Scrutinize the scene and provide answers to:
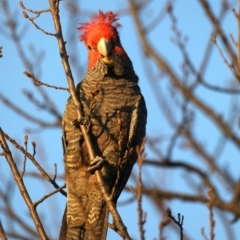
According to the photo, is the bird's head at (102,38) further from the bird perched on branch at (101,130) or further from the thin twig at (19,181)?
the thin twig at (19,181)

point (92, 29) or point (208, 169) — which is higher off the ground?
point (208, 169)

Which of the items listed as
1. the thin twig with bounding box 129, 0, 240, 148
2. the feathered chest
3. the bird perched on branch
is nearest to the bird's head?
the bird perched on branch

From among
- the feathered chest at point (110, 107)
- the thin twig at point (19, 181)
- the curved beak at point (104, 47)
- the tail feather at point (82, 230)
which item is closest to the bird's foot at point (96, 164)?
the feathered chest at point (110, 107)

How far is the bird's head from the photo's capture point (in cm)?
677

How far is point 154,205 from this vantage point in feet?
26.9

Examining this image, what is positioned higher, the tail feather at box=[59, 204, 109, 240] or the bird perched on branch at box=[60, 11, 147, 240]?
the bird perched on branch at box=[60, 11, 147, 240]

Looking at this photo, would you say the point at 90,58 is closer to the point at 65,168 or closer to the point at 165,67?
the point at 65,168

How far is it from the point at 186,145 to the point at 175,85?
127 cm

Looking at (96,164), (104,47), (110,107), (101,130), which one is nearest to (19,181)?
(96,164)

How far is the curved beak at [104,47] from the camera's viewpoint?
264 inches

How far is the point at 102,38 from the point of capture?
269 inches

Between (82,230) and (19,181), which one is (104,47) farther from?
(19,181)

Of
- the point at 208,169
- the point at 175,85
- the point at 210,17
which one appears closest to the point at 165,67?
the point at 175,85

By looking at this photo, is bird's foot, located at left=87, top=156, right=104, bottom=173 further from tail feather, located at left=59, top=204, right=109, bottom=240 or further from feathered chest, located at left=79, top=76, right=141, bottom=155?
tail feather, located at left=59, top=204, right=109, bottom=240
